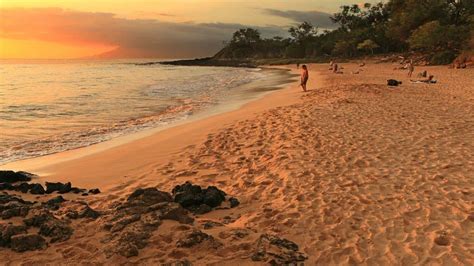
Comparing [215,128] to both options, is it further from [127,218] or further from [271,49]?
[271,49]

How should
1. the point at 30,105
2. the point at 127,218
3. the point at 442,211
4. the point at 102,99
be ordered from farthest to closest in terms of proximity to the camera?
the point at 102,99 < the point at 30,105 < the point at 442,211 < the point at 127,218

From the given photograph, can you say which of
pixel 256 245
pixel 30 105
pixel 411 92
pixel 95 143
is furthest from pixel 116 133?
pixel 411 92

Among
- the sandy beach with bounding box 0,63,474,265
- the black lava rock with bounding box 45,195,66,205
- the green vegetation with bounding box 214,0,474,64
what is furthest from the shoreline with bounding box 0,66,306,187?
the green vegetation with bounding box 214,0,474,64

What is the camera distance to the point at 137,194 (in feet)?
21.1

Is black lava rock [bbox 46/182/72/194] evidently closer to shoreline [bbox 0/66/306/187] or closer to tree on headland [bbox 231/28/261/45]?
shoreline [bbox 0/66/306/187]

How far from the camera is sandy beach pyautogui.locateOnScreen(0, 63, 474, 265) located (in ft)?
16.0

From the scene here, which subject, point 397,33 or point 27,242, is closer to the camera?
point 27,242

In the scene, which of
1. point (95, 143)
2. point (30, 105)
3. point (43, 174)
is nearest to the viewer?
point (43, 174)

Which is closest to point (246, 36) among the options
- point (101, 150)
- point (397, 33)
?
point (397, 33)

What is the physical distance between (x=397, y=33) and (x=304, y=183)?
80.6 meters

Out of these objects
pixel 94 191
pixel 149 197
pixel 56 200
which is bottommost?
pixel 94 191

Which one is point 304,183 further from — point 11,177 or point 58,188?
point 11,177

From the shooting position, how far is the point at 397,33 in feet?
257

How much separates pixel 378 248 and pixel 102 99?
25.5 meters
